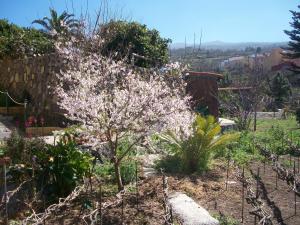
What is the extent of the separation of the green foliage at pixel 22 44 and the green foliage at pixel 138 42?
9.44 ft

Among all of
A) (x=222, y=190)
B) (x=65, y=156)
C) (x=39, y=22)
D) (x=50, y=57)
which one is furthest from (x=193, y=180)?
(x=39, y=22)

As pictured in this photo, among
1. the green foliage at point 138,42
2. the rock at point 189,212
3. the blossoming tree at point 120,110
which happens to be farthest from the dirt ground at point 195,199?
the green foliage at point 138,42

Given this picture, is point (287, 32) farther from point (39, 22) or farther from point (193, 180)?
point (193, 180)

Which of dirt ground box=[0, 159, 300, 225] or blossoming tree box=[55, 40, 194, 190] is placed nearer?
dirt ground box=[0, 159, 300, 225]

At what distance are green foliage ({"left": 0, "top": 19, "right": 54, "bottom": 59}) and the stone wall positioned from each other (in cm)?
134

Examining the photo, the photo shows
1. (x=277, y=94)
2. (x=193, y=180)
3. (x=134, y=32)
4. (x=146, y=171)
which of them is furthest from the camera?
(x=277, y=94)

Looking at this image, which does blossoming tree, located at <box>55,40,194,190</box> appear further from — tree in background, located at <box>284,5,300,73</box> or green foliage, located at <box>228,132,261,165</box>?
tree in background, located at <box>284,5,300,73</box>

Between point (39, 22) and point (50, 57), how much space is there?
47.4 feet

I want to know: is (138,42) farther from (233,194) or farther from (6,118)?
(233,194)

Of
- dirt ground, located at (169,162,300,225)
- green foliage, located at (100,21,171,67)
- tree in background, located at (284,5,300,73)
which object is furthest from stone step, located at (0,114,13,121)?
tree in background, located at (284,5,300,73)

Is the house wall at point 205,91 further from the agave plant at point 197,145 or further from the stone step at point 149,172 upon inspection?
the stone step at point 149,172

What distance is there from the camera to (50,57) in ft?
30.9

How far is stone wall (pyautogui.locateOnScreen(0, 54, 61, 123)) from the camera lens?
30.5 feet

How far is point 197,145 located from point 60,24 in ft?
26.3
